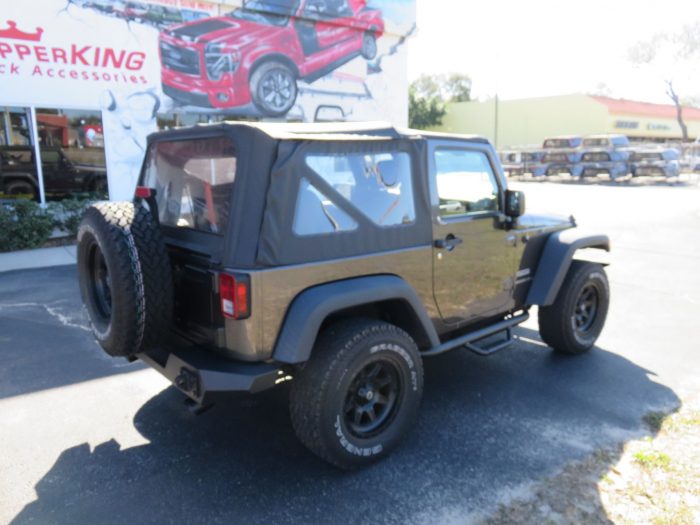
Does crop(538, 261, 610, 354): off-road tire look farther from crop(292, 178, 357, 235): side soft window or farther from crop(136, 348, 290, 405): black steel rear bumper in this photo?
crop(136, 348, 290, 405): black steel rear bumper

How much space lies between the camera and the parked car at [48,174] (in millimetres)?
10070

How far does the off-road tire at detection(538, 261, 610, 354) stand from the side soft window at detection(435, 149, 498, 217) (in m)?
1.08

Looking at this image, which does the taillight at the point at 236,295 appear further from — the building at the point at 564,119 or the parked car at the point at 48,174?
the building at the point at 564,119

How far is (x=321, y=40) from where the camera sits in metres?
13.3

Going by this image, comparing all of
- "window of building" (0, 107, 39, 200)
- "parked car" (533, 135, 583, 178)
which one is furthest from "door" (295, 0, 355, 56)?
"parked car" (533, 135, 583, 178)

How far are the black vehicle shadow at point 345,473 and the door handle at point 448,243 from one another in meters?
1.15

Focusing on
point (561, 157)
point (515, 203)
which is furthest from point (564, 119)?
point (515, 203)

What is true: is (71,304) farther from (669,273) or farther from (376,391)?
(669,273)

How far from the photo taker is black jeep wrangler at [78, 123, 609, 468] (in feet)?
8.75

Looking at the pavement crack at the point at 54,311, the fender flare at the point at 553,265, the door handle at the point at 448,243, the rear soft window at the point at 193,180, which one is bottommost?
the pavement crack at the point at 54,311

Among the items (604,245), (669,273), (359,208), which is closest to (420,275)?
(359,208)

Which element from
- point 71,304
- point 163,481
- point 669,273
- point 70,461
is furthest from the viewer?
point 669,273

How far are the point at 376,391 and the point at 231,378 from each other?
93 centimetres

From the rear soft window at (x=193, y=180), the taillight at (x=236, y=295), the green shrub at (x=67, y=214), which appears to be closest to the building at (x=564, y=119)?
the green shrub at (x=67, y=214)
